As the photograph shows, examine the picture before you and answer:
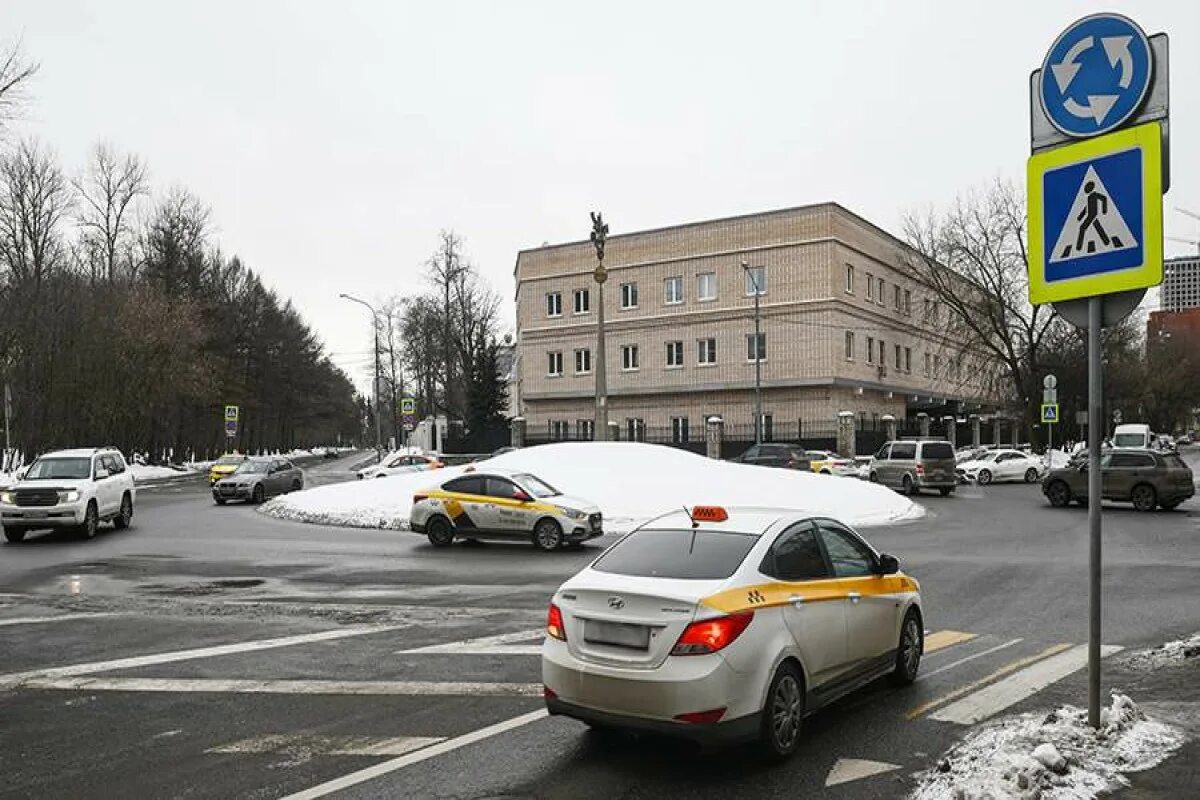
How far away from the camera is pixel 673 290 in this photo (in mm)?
59719

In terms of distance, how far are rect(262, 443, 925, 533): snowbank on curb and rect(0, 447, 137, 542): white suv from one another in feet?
17.3

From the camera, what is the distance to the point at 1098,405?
17.5 ft

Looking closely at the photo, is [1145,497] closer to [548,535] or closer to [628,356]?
[548,535]

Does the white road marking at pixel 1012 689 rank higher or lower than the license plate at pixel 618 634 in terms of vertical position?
lower

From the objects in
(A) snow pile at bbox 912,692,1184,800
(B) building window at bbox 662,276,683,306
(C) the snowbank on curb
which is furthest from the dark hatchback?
(B) building window at bbox 662,276,683,306

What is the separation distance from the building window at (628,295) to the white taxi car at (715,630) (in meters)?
55.0

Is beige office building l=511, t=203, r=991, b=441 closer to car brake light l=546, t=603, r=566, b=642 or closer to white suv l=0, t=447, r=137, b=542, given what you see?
white suv l=0, t=447, r=137, b=542

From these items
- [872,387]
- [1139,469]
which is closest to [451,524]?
[1139,469]

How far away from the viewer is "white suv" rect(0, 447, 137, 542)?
2075 cm

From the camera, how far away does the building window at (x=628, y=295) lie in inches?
2418

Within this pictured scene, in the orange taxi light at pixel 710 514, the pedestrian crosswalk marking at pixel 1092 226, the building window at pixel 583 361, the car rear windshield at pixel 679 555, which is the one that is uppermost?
the building window at pixel 583 361

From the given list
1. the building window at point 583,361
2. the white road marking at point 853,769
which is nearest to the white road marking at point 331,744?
the white road marking at point 853,769

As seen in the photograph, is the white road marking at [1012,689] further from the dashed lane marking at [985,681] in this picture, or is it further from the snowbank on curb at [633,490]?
the snowbank on curb at [633,490]

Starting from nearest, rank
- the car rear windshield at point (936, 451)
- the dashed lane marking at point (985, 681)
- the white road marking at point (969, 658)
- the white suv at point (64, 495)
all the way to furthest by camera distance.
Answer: the dashed lane marking at point (985, 681), the white road marking at point (969, 658), the white suv at point (64, 495), the car rear windshield at point (936, 451)
